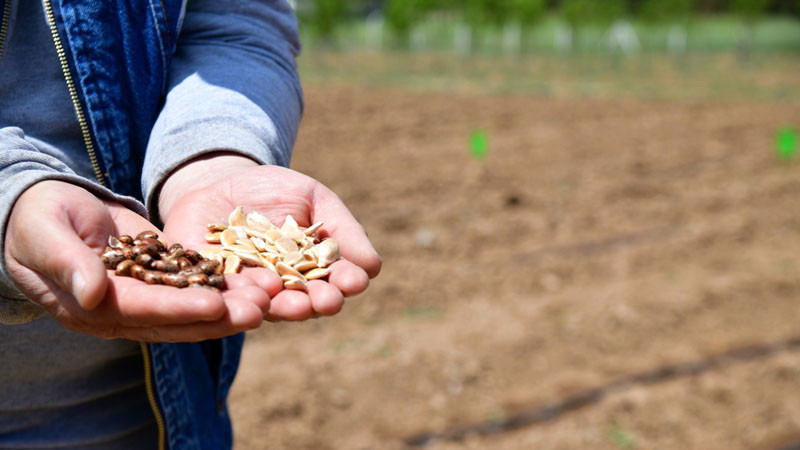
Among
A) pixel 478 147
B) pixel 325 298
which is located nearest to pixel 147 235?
pixel 325 298

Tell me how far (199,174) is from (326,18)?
27.8 m

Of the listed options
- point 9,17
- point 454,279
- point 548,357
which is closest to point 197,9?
point 9,17

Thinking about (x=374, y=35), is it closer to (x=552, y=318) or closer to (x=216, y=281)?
(x=552, y=318)

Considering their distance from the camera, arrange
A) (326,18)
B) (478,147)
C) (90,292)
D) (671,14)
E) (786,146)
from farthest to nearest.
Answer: (326,18) → (671,14) → (478,147) → (786,146) → (90,292)

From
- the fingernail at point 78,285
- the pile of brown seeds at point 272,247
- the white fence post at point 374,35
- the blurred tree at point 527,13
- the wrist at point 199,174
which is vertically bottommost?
the white fence post at point 374,35

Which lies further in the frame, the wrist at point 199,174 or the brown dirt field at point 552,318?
the brown dirt field at point 552,318

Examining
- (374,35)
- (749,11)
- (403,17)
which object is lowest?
(374,35)

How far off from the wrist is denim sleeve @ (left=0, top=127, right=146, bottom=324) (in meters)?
0.15

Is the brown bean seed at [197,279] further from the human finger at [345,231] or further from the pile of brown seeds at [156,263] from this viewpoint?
the human finger at [345,231]

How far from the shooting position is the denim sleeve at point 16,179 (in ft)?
3.64

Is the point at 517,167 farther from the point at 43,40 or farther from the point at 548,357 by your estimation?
the point at 43,40

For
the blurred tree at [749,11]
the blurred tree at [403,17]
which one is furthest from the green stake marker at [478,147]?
the blurred tree at [403,17]

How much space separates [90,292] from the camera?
100cm

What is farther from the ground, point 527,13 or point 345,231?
point 345,231
